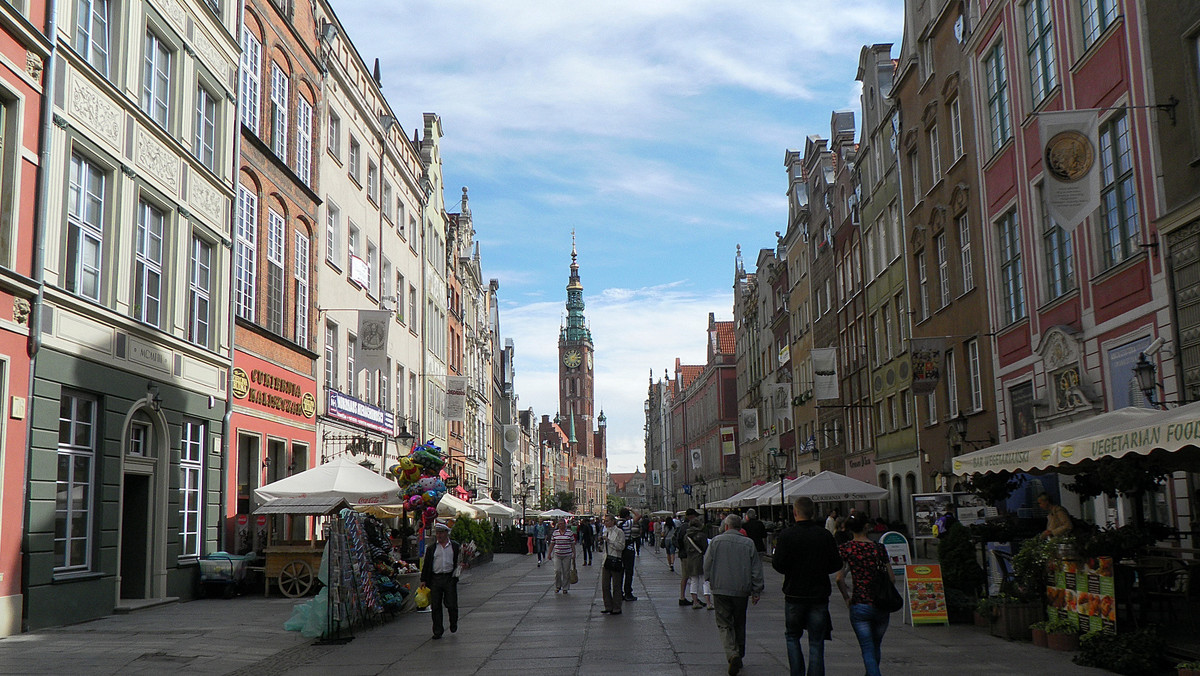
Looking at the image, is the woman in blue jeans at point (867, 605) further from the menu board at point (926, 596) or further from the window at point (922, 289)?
the window at point (922, 289)

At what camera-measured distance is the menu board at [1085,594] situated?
10.9 metres

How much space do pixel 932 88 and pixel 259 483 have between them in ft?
65.1

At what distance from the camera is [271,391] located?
24828 mm

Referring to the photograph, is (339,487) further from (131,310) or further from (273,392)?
(273,392)

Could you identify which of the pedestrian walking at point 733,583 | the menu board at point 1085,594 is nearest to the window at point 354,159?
the pedestrian walking at point 733,583

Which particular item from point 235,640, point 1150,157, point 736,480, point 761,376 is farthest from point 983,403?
point 736,480

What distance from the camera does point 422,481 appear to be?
71.0 ft

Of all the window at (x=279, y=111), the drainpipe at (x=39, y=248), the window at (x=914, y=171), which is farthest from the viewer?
the window at (x=914, y=171)

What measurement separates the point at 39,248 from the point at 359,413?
1726 centimetres

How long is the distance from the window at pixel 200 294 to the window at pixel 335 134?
10501 mm

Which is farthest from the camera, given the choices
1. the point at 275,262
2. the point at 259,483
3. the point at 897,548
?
the point at 275,262

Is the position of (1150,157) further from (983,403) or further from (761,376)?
(761,376)

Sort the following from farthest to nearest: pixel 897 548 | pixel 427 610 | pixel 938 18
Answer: pixel 938 18, pixel 427 610, pixel 897 548

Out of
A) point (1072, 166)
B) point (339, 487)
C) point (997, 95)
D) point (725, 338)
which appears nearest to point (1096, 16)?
point (1072, 166)
